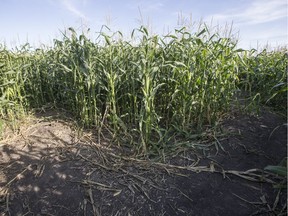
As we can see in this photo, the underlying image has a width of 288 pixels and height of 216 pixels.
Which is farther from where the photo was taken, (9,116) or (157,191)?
(9,116)

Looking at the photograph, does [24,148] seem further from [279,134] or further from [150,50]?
[279,134]

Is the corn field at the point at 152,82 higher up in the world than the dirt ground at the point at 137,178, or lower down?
higher up

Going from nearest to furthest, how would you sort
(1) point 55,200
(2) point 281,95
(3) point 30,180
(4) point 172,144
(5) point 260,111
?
1. (1) point 55,200
2. (3) point 30,180
3. (4) point 172,144
4. (5) point 260,111
5. (2) point 281,95

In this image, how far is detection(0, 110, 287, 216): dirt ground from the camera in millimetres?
1600

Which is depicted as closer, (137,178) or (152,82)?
(137,178)

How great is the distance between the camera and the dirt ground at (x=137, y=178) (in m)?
1.60

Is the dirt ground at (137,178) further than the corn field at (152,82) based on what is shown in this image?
No

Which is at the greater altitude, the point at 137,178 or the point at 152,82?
the point at 152,82

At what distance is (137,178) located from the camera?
1.80 metres

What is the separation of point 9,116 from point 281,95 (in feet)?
11.2

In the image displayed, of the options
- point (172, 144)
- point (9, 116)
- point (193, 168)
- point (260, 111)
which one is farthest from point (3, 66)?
point (260, 111)

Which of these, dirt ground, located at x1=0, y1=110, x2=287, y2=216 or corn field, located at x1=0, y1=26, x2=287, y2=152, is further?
corn field, located at x1=0, y1=26, x2=287, y2=152

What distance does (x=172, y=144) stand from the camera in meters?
2.15

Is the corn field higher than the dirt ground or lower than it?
higher
